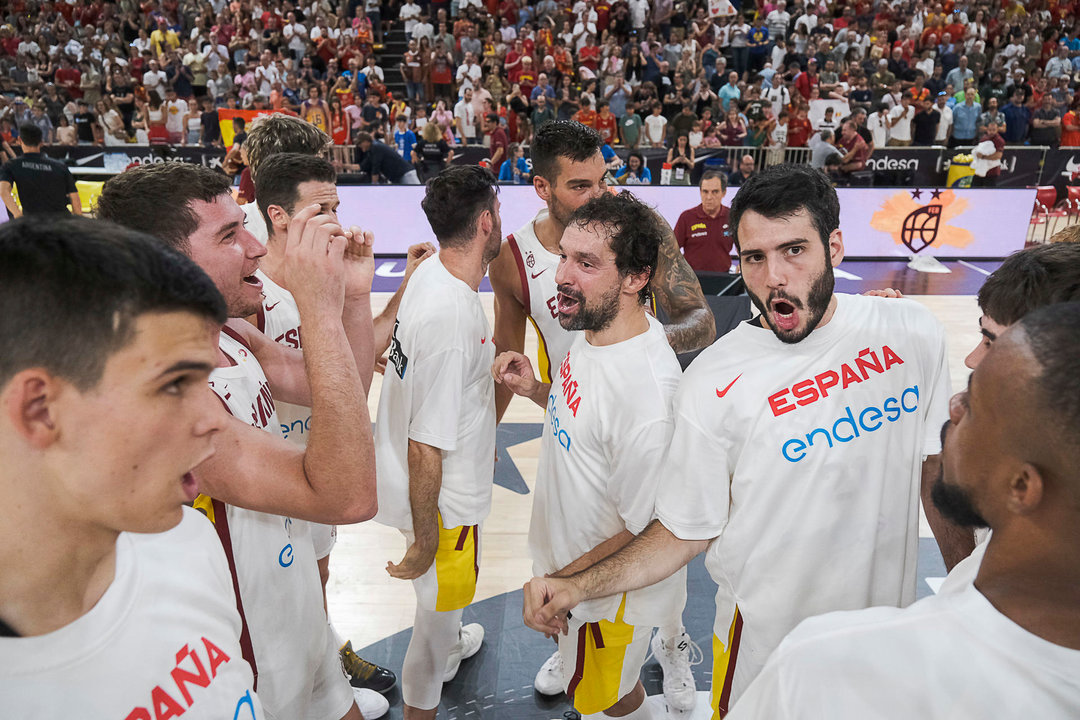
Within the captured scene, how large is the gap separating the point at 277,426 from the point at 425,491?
677 millimetres

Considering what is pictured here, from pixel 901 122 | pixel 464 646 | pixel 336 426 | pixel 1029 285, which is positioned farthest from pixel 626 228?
pixel 901 122

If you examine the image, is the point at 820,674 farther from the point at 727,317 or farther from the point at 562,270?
the point at 727,317

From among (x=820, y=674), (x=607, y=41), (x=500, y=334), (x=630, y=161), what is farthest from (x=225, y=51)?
(x=820, y=674)

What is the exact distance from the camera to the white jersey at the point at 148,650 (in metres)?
1.13

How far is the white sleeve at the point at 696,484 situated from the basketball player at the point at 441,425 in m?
1.00

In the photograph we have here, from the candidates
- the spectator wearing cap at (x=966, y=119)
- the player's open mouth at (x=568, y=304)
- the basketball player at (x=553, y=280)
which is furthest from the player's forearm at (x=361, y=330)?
the spectator wearing cap at (x=966, y=119)

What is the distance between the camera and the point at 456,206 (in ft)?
9.96

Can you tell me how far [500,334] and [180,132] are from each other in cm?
1511

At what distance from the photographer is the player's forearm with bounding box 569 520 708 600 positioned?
2076mm

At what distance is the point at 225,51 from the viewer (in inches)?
704

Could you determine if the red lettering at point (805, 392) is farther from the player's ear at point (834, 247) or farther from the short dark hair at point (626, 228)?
the short dark hair at point (626, 228)

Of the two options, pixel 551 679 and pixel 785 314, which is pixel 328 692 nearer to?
pixel 551 679

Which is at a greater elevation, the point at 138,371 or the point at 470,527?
the point at 138,371

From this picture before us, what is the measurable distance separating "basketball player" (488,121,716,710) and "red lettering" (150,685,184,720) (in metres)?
2.22
